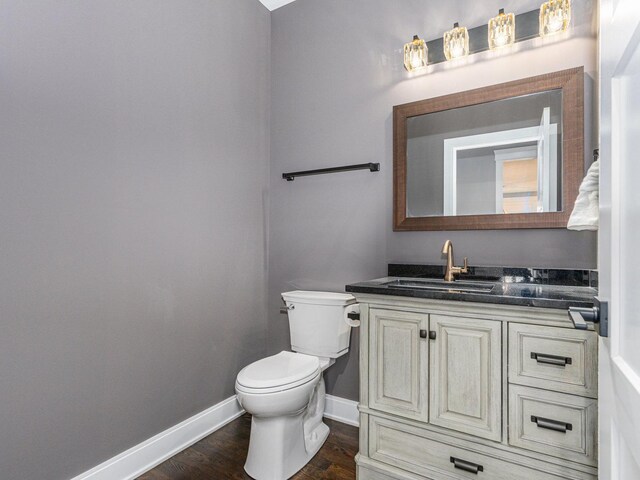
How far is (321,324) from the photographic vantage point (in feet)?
6.70

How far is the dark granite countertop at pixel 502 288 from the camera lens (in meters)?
1.24

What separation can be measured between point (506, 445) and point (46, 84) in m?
2.20

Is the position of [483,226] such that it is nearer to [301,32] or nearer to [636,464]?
[636,464]

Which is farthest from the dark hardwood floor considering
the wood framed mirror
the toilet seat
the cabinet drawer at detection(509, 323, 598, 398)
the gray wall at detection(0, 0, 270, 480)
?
the wood framed mirror

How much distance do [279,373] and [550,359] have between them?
3.65 feet

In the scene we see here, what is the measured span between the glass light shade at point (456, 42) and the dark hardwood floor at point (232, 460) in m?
2.12

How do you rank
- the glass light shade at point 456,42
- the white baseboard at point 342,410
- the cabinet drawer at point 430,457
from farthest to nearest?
the white baseboard at point 342,410 → the glass light shade at point 456,42 → the cabinet drawer at point 430,457

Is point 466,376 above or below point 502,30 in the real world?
below

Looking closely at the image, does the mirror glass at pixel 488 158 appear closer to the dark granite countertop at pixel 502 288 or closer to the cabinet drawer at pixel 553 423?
the dark granite countertop at pixel 502 288

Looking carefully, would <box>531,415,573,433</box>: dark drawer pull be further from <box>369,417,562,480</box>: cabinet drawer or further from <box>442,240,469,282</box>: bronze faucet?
<box>442,240,469,282</box>: bronze faucet

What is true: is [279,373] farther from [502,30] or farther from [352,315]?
[502,30]

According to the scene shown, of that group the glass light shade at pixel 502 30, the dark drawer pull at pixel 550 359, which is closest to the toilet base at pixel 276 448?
the dark drawer pull at pixel 550 359

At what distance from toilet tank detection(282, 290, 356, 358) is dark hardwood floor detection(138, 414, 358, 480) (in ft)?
1.52

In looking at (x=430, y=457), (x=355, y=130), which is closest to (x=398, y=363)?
(x=430, y=457)
